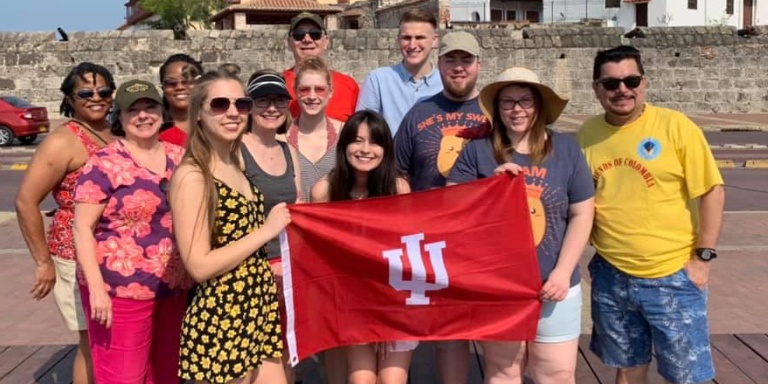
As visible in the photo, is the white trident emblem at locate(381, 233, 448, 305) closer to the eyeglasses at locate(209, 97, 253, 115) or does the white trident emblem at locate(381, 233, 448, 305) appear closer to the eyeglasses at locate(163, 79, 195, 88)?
the eyeglasses at locate(209, 97, 253, 115)

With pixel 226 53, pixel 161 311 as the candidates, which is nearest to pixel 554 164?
pixel 161 311

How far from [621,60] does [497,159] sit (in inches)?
30.4

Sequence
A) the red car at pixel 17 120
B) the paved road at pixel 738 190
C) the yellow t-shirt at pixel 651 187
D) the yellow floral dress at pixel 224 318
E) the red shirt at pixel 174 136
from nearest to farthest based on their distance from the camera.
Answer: the yellow floral dress at pixel 224 318, the yellow t-shirt at pixel 651 187, the red shirt at pixel 174 136, the paved road at pixel 738 190, the red car at pixel 17 120

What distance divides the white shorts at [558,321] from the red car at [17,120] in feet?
64.6

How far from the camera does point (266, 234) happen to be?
3.44 meters

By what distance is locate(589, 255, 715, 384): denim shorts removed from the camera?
387 centimetres

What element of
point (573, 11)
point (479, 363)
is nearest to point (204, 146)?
point (479, 363)

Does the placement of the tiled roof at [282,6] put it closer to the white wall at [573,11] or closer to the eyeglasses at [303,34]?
the white wall at [573,11]

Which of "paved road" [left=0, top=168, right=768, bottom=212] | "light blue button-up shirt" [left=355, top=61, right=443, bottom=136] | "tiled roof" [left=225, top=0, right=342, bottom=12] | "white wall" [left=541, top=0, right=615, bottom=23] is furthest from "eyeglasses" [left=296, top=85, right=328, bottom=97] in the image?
"white wall" [left=541, top=0, right=615, bottom=23]

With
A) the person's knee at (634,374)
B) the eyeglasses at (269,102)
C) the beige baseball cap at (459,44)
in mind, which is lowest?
the person's knee at (634,374)

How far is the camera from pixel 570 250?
3756 millimetres

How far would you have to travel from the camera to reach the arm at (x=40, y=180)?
392 centimetres

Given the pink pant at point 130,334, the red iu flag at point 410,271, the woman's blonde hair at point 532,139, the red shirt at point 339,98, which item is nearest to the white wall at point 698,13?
the red shirt at point 339,98

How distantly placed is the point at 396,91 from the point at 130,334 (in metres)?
2.21
